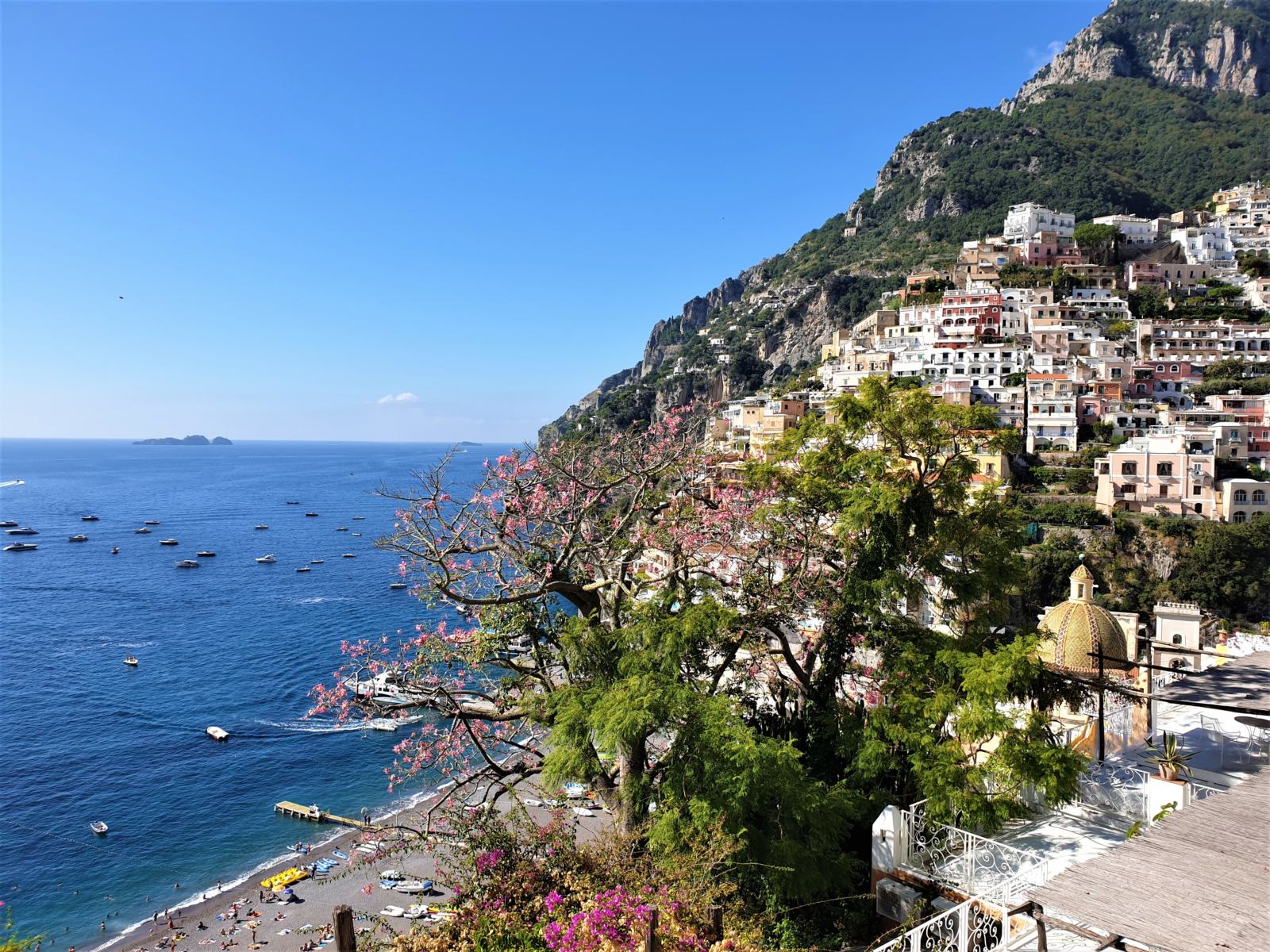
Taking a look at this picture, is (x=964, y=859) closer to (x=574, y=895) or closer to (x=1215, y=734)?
(x=574, y=895)

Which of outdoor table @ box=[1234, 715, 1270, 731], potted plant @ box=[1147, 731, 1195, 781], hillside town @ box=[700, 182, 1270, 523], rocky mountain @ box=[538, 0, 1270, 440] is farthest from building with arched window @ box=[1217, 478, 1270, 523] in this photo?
rocky mountain @ box=[538, 0, 1270, 440]

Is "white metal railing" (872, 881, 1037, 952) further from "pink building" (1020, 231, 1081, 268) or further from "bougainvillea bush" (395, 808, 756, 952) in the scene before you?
"pink building" (1020, 231, 1081, 268)

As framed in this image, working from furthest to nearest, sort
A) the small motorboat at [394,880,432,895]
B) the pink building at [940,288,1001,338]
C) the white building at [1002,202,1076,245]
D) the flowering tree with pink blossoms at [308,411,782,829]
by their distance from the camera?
1. the white building at [1002,202,1076,245]
2. the pink building at [940,288,1001,338]
3. the small motorboat at [394,880,432,895]
4. the flowering tree with pink blossoms at [308,411,782,829]

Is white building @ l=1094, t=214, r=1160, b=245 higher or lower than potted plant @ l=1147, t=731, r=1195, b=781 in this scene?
higher

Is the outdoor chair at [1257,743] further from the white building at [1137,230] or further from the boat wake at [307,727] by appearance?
the white building at [1137,230]

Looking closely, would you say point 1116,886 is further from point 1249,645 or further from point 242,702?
point 242,702

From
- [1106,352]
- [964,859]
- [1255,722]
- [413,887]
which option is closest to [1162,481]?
[1106,352]
